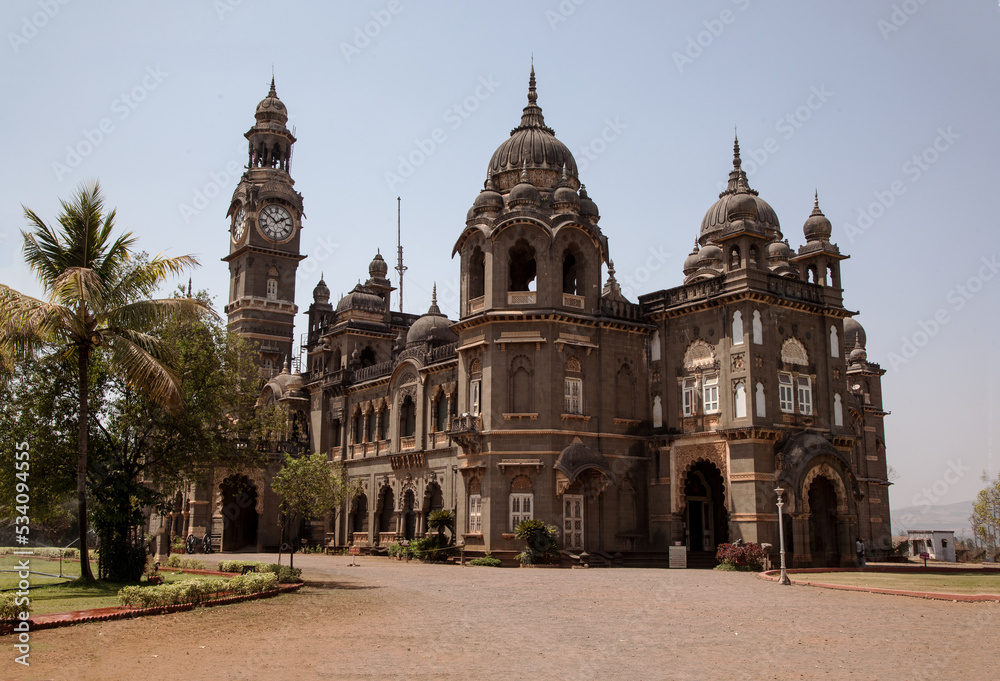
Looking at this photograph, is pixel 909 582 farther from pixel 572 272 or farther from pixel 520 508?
pixel 572 272

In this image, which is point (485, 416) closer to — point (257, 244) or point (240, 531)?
point (240, 531)

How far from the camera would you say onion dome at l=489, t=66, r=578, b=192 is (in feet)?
137

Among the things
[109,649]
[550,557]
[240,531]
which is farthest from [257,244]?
[109,649]

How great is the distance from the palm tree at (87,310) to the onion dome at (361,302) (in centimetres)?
3040

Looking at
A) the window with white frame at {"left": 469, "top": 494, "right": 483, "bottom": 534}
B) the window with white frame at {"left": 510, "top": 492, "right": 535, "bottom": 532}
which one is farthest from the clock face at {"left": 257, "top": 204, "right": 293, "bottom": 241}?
the window with white frame at {"left": 510, "top": 492, "right": 535, "bottom": 532}

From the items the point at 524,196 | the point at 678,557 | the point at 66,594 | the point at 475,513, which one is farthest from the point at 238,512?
the point at 66,594

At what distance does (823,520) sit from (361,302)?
2966 centimetres

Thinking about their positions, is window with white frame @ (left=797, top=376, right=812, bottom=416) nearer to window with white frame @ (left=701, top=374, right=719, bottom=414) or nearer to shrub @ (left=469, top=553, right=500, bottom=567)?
window with white frame @ (left=701, top=374, right=719, bottom=414)

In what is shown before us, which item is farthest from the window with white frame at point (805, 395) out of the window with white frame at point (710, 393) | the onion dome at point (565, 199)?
the onion dome at point (565, 199)

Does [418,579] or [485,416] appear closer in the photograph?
[418,579]

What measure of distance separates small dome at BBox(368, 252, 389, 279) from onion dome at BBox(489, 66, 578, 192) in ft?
66.6

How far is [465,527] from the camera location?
3844cm

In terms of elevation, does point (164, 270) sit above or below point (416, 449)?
above

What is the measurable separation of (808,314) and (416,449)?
19.6 m
